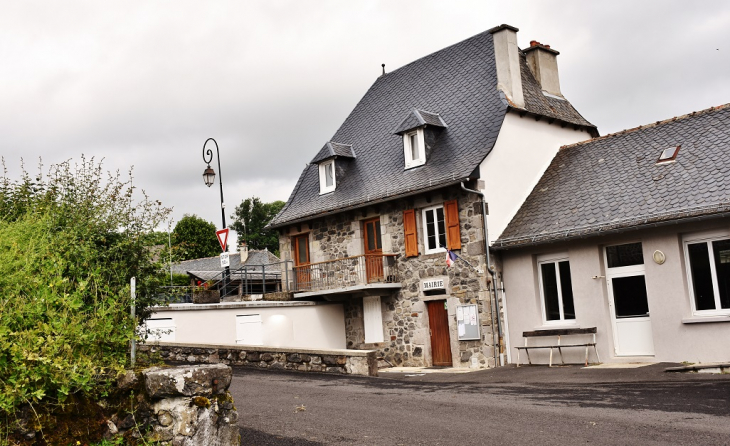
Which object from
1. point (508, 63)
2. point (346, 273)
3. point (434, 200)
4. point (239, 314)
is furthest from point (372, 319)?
point (508, 63)

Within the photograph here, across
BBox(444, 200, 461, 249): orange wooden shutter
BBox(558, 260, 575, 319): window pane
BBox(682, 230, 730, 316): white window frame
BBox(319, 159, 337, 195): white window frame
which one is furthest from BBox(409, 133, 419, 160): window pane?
BBox(682, 230, 730, 316): white window frame

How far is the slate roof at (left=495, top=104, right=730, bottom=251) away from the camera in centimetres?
1472

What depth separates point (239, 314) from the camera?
67.9 ft

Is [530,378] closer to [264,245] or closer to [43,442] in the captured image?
[43,442]

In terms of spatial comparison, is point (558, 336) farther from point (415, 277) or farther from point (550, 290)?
point (415, 277)

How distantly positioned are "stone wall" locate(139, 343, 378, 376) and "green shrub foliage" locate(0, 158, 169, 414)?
6357 millimetres

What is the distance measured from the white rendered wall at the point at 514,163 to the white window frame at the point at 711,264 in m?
4.56

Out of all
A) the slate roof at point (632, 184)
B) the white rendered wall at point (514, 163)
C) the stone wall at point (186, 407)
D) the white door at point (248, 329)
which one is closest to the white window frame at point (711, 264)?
the slate roof at point (632, 184)

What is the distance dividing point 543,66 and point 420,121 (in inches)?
204

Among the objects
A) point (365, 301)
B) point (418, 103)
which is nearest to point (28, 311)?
point (365, 301)

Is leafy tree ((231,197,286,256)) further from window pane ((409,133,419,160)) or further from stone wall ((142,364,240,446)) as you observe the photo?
stone wall ((142,364,240,446))

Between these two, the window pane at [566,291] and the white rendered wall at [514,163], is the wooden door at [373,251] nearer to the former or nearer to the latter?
the white rendered wall at [514,163]

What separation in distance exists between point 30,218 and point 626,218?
12.2 meters

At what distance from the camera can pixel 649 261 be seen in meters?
15.1
